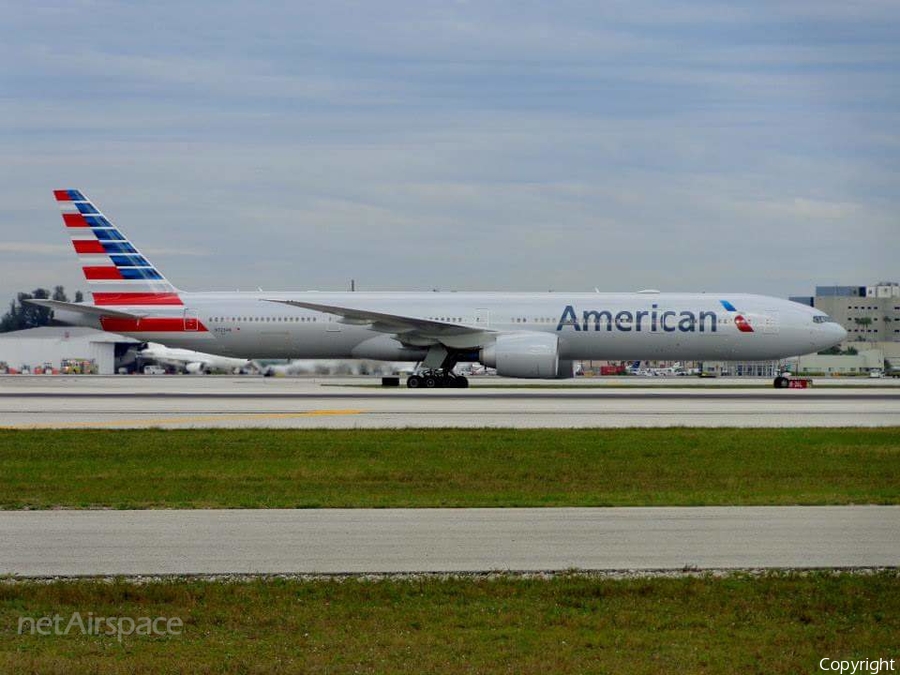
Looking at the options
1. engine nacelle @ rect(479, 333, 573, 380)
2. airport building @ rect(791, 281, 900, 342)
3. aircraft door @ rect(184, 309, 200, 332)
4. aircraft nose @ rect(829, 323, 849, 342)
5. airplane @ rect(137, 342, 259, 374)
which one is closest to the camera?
engine nacelle @ rect(479, 333, 573, 380)

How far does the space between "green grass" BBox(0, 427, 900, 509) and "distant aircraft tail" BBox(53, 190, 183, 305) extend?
29030 millimetres

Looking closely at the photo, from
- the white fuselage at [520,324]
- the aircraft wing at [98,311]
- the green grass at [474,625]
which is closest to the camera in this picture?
the green grass at [474,625]

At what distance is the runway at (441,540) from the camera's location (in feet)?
37.5

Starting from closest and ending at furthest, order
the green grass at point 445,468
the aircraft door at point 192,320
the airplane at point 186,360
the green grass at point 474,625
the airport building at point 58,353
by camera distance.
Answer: the green grass at point 474,625
the green grass at point 445,468
the aircraft door at point 192,320
the airplane at point 186,360
the airport building at point 58,353

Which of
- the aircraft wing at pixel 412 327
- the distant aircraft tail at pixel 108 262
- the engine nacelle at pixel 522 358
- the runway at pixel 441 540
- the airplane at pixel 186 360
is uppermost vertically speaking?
the distant aircraft tail at pixel 108 262

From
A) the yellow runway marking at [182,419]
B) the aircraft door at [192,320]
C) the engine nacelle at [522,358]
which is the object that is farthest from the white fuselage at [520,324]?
the yellow runway marking at [182,419]

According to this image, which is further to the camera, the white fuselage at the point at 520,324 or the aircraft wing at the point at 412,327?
the white fuselage at the point at 520,324

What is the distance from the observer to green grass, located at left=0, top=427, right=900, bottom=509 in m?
16.3

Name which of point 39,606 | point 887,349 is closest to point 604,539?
point 39,606

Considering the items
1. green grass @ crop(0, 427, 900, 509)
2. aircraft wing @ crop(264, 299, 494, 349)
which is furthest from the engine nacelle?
green grass @ crop(0, 427, 900, 509)

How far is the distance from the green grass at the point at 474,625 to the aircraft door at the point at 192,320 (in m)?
44.6

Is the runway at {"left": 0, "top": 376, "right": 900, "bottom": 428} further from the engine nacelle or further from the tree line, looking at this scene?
the tree line

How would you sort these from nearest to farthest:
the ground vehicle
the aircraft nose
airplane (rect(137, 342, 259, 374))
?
1. the aircraft nose
2. the ground vehicle
3. airplane (rect(137, 342, 259, 374))

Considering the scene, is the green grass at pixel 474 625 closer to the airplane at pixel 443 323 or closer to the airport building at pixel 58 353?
the airplane at pixel 443 323
